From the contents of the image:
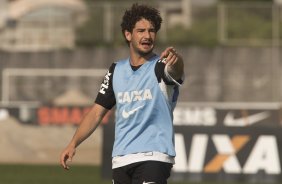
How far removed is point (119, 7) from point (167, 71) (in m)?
28.6

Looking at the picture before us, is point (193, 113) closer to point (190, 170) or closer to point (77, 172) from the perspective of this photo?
point (77, 172)

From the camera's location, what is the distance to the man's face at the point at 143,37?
7375mm

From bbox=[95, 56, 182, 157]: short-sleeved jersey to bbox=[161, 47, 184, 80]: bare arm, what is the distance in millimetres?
106

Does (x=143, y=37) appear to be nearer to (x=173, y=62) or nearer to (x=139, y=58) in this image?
(x=139, y=58)

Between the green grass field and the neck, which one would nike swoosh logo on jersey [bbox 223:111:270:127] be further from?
the neck

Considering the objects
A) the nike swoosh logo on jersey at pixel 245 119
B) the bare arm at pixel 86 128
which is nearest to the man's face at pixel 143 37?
the bare arm at pixel 86 128

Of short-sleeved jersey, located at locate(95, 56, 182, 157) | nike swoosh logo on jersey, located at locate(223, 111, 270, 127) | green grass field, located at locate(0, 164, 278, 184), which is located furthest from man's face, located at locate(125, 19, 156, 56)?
nike swoosh logo on jersey, located at locate(223, 111, 270, 127)

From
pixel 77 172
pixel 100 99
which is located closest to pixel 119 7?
pixel 77 172

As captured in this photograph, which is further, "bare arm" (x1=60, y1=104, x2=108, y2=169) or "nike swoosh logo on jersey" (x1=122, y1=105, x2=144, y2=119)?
"bare arm" (x1=60, y1=104, x2=108, y2=169)

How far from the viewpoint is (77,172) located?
838 inches

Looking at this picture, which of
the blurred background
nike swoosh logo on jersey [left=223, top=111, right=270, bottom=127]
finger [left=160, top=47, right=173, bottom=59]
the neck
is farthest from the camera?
the blurred background

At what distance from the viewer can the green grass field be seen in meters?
18.5

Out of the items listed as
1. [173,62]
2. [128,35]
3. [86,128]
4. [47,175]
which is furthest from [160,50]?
[173,62]

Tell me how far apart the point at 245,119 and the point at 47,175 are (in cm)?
645
